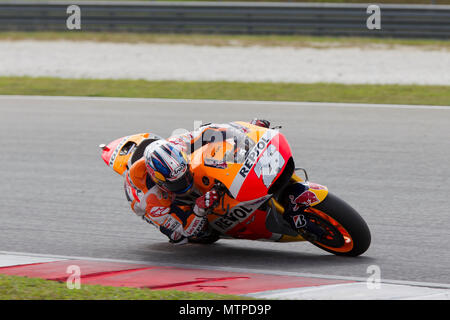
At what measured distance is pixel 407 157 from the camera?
9781 mm

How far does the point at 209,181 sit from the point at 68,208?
2.69 meters

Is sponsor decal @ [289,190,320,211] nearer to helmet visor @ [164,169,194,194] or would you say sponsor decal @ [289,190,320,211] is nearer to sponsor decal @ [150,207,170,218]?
helmet visor @ [164,169,194,194]

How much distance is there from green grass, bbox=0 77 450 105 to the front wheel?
24.9 feet

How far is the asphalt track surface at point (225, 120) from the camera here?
6.45 metres

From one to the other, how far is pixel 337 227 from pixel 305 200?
33 centimetres

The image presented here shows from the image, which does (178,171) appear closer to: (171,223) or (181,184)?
(181,184)

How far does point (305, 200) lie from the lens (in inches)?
234

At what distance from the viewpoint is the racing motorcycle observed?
5.70 m

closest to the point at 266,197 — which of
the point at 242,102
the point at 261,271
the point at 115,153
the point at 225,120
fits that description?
the point at 261,271

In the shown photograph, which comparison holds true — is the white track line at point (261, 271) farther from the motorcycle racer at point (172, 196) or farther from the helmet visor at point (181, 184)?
the helmet visor at point (181, 184)

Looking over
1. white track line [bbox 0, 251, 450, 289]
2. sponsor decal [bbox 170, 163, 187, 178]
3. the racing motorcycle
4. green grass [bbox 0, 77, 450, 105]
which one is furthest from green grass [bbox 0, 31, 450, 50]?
sponsor decal [bbox 170, 163, 187, 178]
